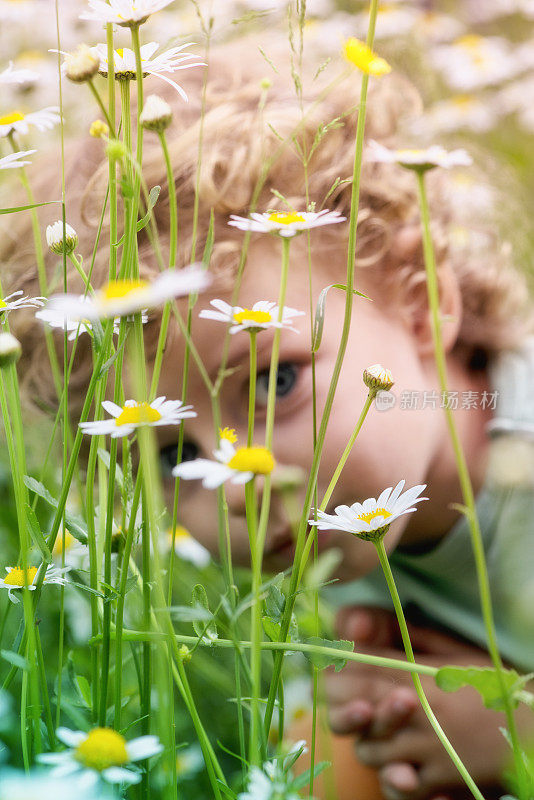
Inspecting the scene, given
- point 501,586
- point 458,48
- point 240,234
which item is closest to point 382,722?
point 501,586

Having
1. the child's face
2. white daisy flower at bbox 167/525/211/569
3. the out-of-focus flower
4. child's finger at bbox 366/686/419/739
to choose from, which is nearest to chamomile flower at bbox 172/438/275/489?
the child's face

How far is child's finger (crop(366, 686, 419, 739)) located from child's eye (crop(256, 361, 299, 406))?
29 cm

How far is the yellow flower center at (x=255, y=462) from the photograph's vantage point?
18 cm

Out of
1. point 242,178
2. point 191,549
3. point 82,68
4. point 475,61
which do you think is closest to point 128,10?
point 82,68

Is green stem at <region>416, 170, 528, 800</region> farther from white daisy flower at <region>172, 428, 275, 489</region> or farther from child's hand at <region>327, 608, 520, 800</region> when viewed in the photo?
child's hand at <region>327, 608, 520, 800</region>

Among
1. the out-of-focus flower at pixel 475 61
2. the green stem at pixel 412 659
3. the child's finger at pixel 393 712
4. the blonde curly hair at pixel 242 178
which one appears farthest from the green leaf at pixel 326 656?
the out-of-focus flower at pixel 475 61

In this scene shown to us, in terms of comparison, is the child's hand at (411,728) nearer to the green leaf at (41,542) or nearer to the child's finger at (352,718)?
the child's finger at (352,718)

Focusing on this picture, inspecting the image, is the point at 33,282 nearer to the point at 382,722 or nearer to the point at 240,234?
the point at 240,234

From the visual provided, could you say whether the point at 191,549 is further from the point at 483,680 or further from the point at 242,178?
the point at 483,680

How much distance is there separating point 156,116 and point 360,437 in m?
0.36

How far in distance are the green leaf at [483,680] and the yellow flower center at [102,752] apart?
76 millimetres

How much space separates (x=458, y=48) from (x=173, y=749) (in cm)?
131

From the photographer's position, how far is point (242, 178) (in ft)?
1.75

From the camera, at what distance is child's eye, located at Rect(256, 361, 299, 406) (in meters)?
0.53
